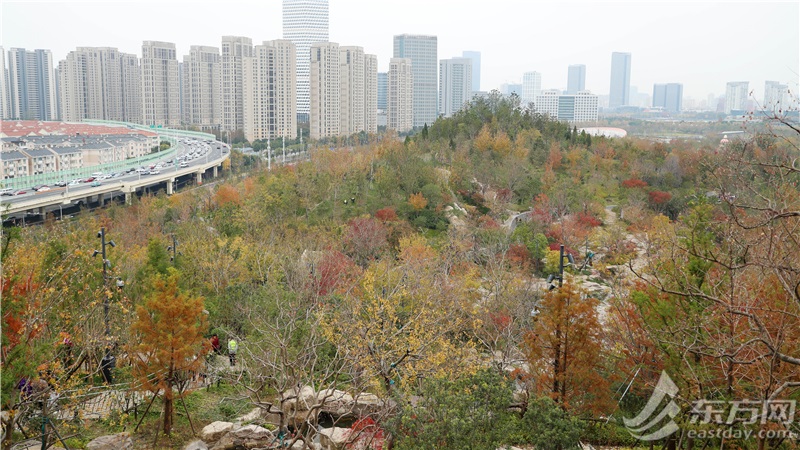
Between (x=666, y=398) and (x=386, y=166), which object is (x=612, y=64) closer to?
(x=386, y=166)

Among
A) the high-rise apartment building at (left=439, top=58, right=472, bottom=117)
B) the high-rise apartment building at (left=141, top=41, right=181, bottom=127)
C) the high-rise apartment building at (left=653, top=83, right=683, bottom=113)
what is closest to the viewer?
the high-rise apartment building at (left=141, top=41, right=181, bottom=127)

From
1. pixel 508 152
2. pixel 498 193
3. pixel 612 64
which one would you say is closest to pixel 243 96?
pixel 508 152

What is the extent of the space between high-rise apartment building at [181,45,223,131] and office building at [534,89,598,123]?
38.6 meters

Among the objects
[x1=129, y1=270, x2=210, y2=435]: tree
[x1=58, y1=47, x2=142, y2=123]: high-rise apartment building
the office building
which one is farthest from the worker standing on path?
the office building

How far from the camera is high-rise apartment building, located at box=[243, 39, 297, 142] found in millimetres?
48812

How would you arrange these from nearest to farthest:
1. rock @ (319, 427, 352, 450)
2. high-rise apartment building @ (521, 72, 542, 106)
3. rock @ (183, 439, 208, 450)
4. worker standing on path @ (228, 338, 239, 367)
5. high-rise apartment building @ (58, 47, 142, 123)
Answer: rock @ (183, 439, 208, 450) → rock @ (319, 427, 352, 450) → worker standing on path @ (228, 338, 239, 367) → high-rise apartment building @ (58, 47, 142, 123) → high-rise apartment building @ (521, 72, 542, 106)

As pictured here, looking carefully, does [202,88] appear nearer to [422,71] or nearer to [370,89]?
[370,89]

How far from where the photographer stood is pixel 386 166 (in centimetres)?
2520

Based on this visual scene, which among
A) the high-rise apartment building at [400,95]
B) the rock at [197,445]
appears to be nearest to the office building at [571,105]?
the high-rise apartment building at [400,95]

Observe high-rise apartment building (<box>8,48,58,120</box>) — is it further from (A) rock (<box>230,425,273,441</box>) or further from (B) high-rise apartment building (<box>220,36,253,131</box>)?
(A) rock (<box>230,425,273,441</box>)

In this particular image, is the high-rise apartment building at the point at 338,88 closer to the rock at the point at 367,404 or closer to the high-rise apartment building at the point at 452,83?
the high-rise apartment building at the point at 452,83

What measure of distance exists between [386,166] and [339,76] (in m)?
29.3

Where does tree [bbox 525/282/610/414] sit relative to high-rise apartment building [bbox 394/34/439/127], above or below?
below

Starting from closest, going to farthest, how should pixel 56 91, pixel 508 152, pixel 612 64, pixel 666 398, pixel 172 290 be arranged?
1. pixel 666 398
2. pixel 172 290
3. pixel 508 152
4. pixel 56 91
5. pixel 612 64
